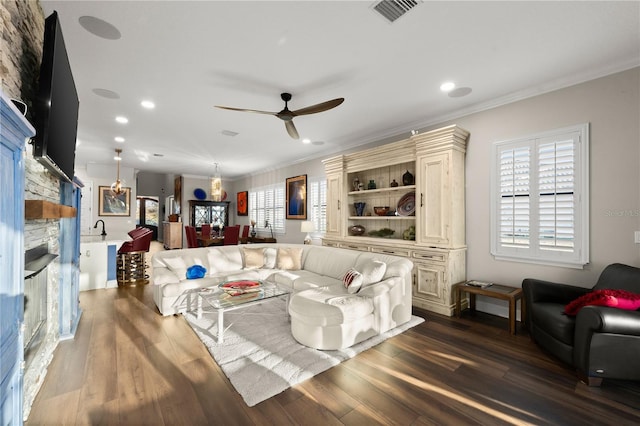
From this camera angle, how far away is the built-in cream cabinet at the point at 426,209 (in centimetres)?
396

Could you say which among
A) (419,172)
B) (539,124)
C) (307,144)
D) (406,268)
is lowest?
(406,268)

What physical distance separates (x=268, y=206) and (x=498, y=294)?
22.1ft

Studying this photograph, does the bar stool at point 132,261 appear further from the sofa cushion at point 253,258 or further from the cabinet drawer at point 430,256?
the cabinet drawer at point 430,256

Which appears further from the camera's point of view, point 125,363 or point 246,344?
point 246,344

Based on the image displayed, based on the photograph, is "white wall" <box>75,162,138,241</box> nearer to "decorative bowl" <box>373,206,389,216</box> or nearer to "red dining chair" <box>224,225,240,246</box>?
"red dining chair" <box>224,225,240,246</box>

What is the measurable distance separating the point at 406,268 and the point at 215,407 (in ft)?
8.35

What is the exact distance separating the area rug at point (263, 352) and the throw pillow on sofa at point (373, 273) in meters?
0.62

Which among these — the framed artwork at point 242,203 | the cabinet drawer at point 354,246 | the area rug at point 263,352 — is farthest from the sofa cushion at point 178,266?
the framed artwork at point 242,203

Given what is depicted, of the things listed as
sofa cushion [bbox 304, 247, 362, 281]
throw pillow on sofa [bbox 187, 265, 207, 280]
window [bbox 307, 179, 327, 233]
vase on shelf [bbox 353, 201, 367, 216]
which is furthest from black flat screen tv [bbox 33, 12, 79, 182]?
window [bbox 307, 179, 327, 233]

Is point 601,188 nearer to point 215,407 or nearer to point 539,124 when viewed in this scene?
point 539,124

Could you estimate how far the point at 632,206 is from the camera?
2885mm

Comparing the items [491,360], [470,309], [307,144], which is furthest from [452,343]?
[307,144]

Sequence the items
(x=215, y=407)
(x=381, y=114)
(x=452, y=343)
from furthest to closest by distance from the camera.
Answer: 1. (x=381, y=114)
2. (x=452, y=343)
3. (x=215, y=407)

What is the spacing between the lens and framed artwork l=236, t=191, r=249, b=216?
10.0 m
